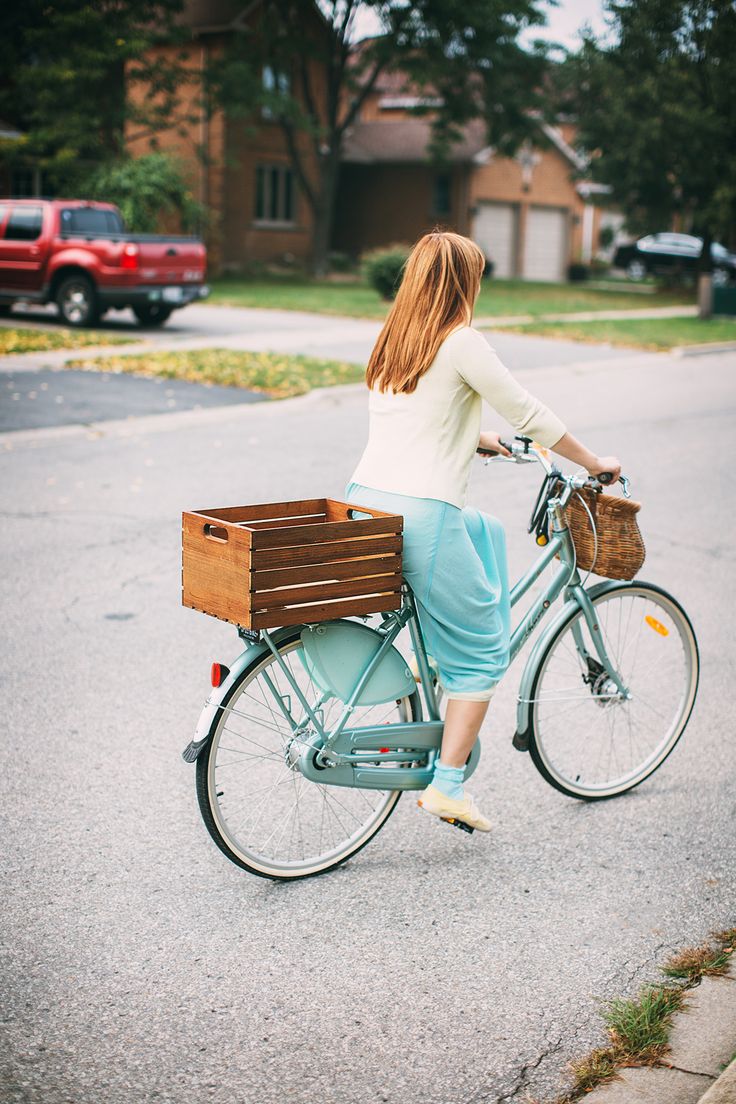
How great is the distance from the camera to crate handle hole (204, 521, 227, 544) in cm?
328

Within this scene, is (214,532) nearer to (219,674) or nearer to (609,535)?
(219,674)

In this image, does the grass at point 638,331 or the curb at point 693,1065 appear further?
the grass at point 638,331

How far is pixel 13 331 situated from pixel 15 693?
573 inches

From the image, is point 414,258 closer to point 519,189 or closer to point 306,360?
point 306,360

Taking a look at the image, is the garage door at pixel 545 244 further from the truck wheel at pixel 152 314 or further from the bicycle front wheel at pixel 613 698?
the bicycle front wheel at pixel 613 698

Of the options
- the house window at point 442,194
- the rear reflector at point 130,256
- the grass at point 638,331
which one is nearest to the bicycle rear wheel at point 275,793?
the rear reflector at point 130,256

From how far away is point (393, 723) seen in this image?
12.0 ft

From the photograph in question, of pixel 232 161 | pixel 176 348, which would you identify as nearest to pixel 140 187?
pixel 232 161

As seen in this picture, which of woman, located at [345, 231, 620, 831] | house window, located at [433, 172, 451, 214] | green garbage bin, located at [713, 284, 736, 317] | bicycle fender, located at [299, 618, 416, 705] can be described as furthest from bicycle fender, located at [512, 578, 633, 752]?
house window, located at [433, 172, 451, 214]

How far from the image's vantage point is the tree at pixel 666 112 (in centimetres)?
3225

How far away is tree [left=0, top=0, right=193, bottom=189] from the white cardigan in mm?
29854

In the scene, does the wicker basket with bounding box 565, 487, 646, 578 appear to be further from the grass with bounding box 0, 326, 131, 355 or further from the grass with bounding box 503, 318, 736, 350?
the grass with bounding box 503, 318, 736, 350

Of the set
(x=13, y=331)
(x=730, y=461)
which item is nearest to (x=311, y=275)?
(x=13, y=331)

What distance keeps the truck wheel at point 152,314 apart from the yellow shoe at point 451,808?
58.3 feet
